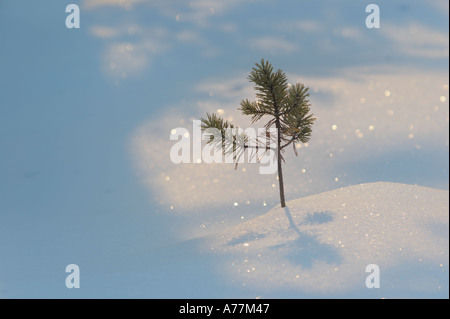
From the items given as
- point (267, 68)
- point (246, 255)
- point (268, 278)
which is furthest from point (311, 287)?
point (267, 68)

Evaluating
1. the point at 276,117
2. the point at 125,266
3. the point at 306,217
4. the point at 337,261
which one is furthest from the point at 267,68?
the point at 125,266

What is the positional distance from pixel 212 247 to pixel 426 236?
228 cm

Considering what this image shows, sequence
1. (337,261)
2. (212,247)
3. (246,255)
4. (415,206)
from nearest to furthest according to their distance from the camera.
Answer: (337,261) → (246,255) → (212,247) → (415,206)

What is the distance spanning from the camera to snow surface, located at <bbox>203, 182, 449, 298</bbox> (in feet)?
14.1

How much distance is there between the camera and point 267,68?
5480mm

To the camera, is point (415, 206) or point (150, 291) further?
point (415, 206)

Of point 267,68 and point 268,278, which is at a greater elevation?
point 267,68

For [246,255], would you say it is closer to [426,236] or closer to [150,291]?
[150,291]

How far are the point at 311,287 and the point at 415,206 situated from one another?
2128 millimetres

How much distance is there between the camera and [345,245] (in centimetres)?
489

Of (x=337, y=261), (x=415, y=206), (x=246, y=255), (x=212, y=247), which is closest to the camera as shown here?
(x=337, y=261)

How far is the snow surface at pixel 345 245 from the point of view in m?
4.30

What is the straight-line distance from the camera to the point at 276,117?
5773 millimetres

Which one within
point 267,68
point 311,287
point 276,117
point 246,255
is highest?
point 267,68
